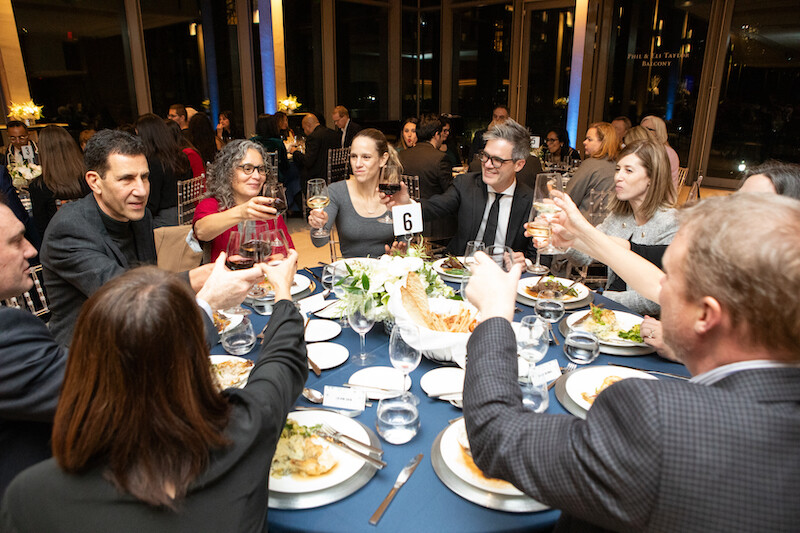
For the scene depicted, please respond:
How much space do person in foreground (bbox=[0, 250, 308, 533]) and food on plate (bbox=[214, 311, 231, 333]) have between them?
1.04 metres

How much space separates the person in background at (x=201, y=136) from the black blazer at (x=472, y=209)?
3523mm

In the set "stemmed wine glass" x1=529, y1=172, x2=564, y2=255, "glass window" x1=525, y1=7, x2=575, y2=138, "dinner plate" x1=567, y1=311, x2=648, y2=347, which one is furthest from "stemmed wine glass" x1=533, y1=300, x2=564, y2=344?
"glass window" x1=525, y1=7, x2=575, y2=138

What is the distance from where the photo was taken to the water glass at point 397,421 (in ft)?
4.45

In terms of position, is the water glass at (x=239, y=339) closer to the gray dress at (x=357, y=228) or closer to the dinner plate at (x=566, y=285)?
the dinner plate at (x=566, y=285)

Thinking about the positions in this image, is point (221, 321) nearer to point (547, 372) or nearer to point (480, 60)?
point (547, 372)

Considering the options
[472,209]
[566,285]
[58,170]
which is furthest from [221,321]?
[58,170]

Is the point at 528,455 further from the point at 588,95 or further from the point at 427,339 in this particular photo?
the point at 588,95

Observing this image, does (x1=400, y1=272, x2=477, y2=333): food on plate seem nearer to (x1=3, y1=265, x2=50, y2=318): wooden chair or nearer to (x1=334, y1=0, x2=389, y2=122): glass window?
(x1=3, y1=265, x2=50, y2=318): wooden chair

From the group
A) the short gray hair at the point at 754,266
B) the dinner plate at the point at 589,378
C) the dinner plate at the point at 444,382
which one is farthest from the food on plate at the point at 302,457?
the short gray hair at the point at 754,266

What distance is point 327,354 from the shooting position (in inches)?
71.4

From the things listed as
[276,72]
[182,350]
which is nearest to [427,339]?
[182,350]

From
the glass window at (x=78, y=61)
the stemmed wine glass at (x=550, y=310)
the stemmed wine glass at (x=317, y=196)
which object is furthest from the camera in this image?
the glass window at (x=78, y=61)

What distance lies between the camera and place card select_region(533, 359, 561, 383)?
60.3 inches

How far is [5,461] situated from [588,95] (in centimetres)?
1029
